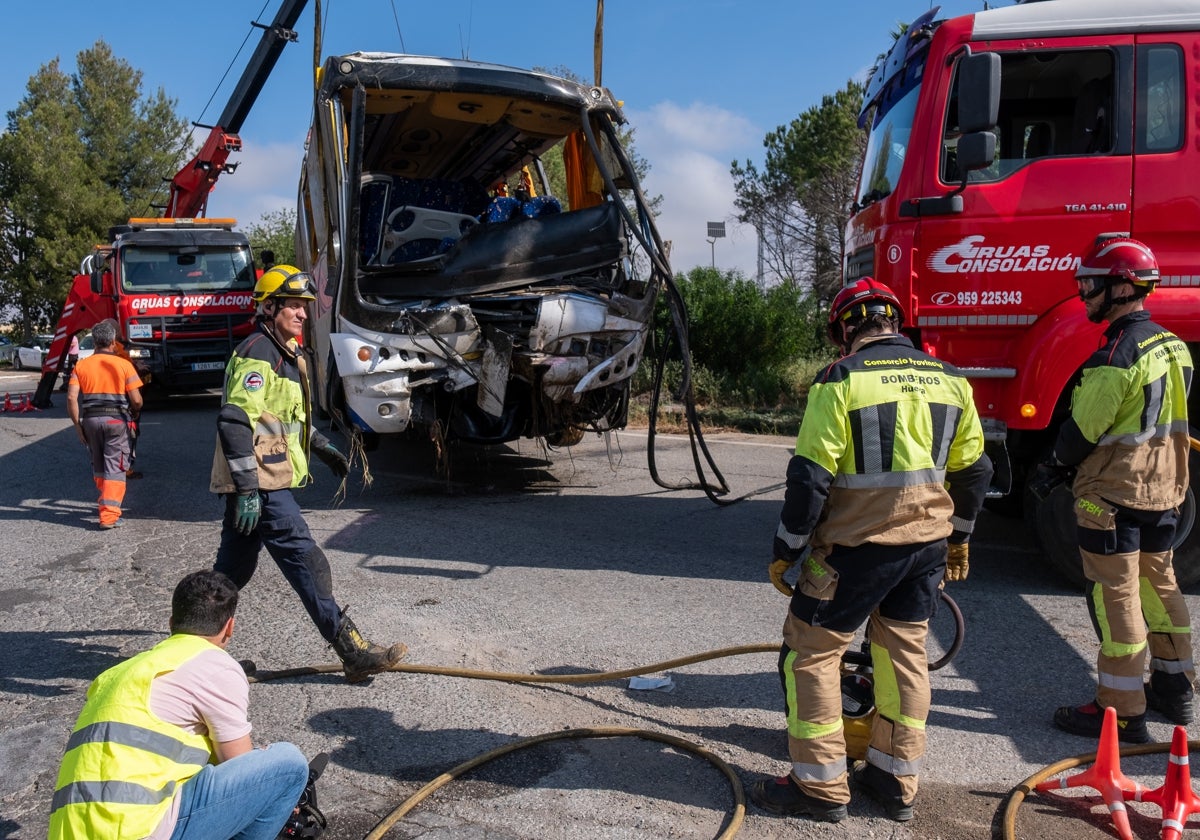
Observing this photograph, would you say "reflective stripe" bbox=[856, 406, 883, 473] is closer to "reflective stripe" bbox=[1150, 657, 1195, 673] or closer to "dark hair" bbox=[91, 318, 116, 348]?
"reflective stripe" bbox=[1150, 657, 1195, 673]

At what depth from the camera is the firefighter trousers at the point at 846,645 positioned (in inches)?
118

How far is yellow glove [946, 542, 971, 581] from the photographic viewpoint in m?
3.40

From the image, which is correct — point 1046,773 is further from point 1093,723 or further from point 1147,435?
point 1147,435

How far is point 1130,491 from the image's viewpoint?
362 centimetres

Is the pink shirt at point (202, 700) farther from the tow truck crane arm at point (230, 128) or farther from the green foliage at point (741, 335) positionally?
the tow truck crane arm at point (230, 128)

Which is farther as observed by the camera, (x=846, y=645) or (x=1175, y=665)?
(x=1175, y=665)

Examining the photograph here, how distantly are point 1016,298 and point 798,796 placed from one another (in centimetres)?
325

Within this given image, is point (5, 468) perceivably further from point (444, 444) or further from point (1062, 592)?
point (1062, 592)

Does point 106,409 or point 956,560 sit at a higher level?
point 106,409

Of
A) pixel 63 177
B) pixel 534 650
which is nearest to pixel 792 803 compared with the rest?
pixel 534 650

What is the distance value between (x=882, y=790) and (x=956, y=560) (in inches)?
33.5

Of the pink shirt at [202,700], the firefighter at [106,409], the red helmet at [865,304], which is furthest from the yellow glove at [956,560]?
the firefighter at [106,409]

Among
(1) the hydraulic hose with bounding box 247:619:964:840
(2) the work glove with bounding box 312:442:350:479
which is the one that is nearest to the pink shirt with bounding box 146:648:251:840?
(1) the hydraulic hose with bounding box 247:619:964:840

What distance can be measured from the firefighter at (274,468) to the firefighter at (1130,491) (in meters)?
2.82
